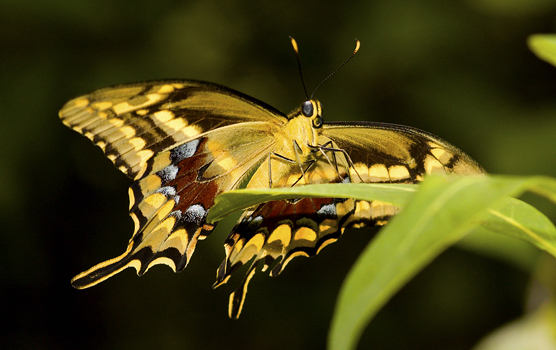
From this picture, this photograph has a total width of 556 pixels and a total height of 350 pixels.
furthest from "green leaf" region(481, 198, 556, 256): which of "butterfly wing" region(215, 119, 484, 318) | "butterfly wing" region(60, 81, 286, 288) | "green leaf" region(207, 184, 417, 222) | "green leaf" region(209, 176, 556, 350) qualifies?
"butterfly wing" region(60, 81, 286, 288)

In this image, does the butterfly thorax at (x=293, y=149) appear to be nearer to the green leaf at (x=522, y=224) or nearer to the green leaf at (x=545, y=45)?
the green leaf at (x=522, y=224)

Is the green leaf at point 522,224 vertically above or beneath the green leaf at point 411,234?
above

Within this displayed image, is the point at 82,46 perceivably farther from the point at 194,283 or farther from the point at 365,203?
the point at 365,203

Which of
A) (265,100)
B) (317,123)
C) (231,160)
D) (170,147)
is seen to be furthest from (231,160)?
(265,100)

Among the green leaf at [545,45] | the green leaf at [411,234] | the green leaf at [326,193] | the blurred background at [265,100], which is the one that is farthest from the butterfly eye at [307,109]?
the blurred background at [265,100]

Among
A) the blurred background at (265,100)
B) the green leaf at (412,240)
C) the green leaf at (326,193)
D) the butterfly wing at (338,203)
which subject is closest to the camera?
the green leaf at (412,240)

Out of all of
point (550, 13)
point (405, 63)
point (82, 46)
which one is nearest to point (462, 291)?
point (405, 63)

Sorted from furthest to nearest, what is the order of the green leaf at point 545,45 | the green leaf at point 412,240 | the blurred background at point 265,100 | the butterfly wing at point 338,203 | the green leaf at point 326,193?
the blurred background at point 265,100 → the butterfly wing at point 338,203 → the green leaf at point 326,193 → the green leaf at point 545,45 → the green leaf at point 412,240

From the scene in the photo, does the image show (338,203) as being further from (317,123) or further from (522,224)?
(522,224)
